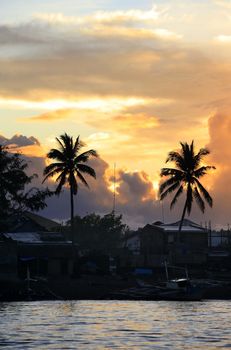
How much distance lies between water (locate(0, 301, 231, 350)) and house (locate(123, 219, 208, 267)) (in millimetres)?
26746

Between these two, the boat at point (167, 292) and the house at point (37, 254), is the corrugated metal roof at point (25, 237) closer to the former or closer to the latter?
the house at point (37, 254)

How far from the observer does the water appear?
53906mm

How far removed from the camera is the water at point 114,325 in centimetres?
5391

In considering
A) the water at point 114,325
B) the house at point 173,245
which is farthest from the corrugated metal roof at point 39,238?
the water at point 114,325

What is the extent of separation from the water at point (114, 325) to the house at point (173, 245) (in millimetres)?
26746

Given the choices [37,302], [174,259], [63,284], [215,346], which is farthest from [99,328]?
[174,259]

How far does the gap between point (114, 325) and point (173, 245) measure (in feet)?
195

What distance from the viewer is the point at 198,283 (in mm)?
104875

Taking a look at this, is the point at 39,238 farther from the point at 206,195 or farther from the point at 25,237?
the point at 206,195

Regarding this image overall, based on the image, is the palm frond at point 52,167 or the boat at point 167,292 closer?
the boat at point 167,292

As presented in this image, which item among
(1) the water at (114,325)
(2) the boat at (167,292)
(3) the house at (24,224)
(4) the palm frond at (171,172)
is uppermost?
(4) the palm frond at (171,172)

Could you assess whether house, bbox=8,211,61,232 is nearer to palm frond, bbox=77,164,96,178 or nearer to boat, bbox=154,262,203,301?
palm frond, bbox=77,164,96,178

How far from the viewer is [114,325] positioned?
66375 millimetres

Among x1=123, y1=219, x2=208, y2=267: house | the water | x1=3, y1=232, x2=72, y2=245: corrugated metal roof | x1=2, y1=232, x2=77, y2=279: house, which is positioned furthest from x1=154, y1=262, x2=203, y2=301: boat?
x1=3, y1=232, x2=72, y2=245: corrugated metal roof
